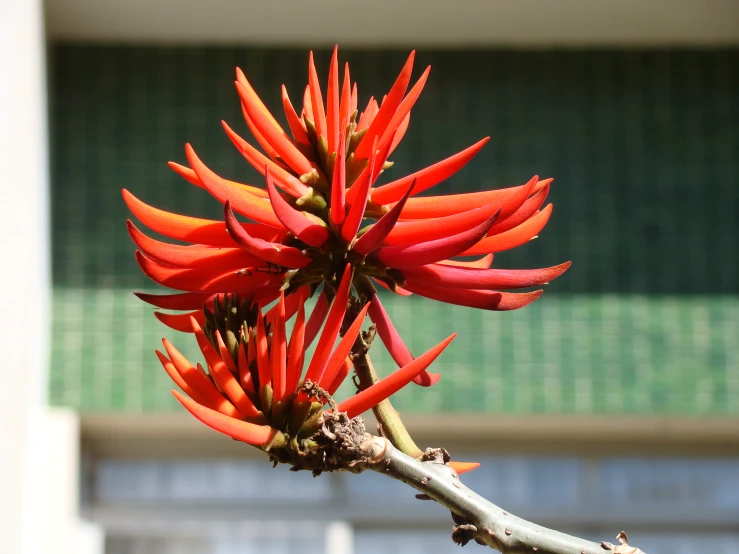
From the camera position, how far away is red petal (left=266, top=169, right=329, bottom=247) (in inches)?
11.4

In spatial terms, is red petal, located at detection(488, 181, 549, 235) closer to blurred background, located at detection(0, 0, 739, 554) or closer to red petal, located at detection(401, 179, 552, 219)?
red petal, located at detection(401, 179, 552, 219)

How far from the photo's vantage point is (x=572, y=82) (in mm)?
2416

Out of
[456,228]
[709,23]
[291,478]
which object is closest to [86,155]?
[291,478]

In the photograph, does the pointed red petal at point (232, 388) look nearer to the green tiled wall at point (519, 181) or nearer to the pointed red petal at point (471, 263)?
the pointed red petal at point (471, 263)

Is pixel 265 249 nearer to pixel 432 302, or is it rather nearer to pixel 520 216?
pixel 520 216

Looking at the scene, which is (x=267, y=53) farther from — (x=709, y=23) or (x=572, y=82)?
(x=709, y=23)

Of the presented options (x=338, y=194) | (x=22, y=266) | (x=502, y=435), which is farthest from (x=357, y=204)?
(x=502, y=435)

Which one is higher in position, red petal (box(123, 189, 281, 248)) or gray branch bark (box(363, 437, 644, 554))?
red petal (box(123, 189, 281, 248))

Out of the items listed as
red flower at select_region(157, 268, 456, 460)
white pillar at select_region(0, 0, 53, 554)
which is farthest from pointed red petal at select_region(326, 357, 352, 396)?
white pillar at select_region(0, 0, 53, 554)

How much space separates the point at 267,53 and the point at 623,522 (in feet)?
4.58

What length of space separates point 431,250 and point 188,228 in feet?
0.26

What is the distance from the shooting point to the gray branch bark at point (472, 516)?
270 millimetres

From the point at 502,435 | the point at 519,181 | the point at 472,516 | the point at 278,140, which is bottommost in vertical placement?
the point at 502,435

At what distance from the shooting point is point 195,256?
31cm
